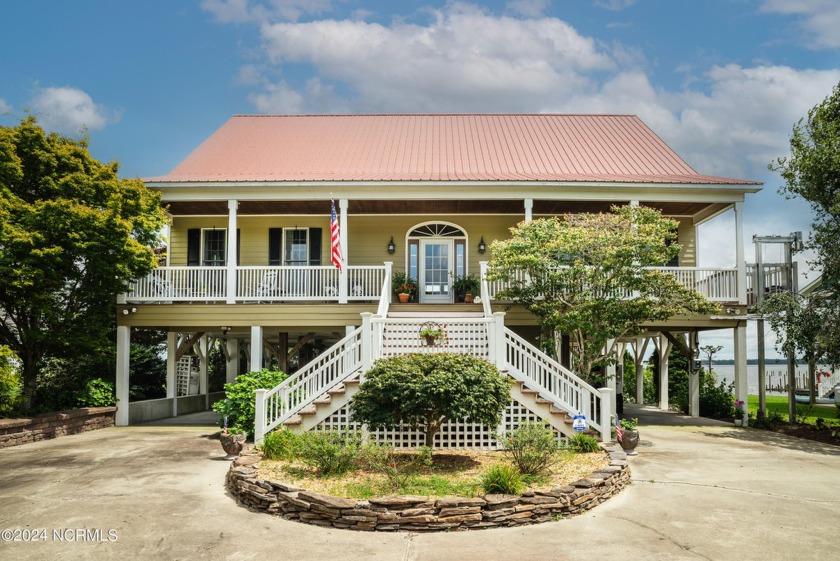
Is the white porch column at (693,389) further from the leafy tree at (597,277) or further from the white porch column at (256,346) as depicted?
the white porch column at (256,346)

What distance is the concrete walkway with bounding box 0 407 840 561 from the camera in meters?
6.34

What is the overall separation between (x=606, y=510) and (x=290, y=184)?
1133 cm

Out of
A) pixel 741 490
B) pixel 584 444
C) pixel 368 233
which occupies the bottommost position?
pixel 741 490

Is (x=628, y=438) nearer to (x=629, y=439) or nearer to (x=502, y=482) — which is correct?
(x=629, y=439)

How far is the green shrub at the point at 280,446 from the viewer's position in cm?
973

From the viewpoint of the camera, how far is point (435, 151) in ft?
66.0

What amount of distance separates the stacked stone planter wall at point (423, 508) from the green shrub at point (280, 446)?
1706mm

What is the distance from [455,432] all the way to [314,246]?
9209 mm

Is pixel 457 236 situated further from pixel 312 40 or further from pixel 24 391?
pixel 24 391

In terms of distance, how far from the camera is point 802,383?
26.2 m

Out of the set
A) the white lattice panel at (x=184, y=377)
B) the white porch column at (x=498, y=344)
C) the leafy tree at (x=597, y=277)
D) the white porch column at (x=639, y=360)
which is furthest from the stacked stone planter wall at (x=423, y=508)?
the white porch column at (x=639, y=360)

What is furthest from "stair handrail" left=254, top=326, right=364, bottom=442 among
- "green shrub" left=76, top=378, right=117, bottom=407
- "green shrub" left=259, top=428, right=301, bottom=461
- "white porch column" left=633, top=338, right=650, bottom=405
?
"white porch column" left=633, top=338, right=650, bottom=405

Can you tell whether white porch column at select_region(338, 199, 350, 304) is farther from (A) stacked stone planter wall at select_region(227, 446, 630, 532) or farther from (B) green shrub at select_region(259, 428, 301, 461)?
(A) stacked stone planter wall at select_region(227, 446, 630, 532)

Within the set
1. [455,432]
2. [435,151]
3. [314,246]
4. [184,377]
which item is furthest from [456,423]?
[184,377]
